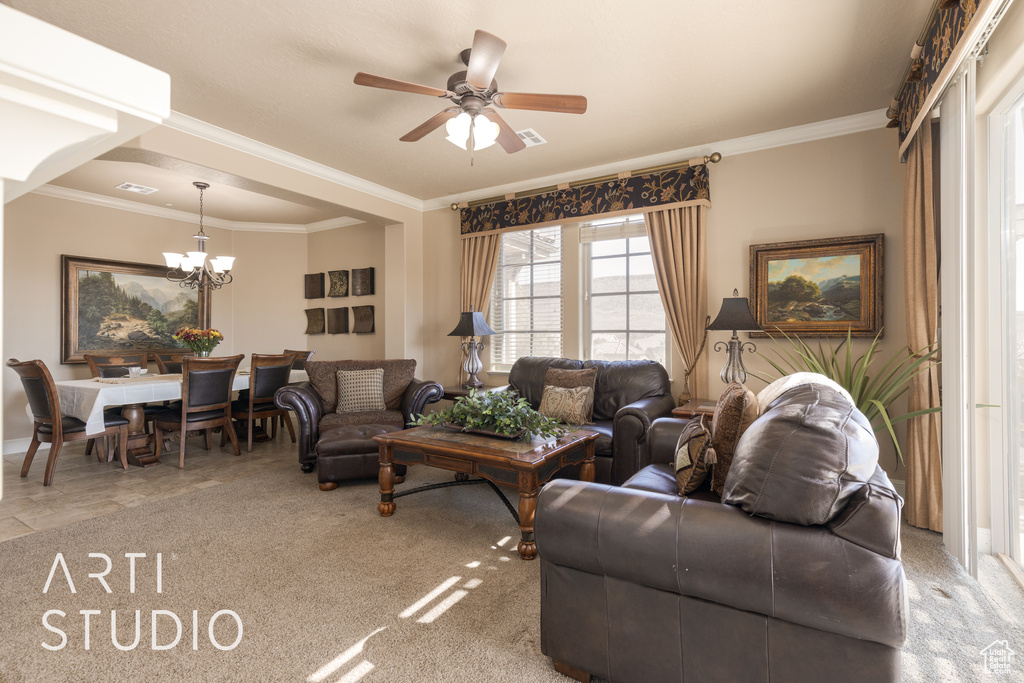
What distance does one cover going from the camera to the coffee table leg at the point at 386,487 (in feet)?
10.8

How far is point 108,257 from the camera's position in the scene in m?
5.64

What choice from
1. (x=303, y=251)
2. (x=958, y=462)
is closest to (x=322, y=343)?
(x=303, y=251)

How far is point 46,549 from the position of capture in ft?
9.24

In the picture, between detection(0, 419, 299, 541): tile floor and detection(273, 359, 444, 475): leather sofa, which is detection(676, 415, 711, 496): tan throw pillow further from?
detection(0, 419, 299, 541): tile floor

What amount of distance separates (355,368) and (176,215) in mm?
3314

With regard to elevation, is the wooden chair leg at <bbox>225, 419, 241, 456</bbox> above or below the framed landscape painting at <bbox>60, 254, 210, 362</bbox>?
below

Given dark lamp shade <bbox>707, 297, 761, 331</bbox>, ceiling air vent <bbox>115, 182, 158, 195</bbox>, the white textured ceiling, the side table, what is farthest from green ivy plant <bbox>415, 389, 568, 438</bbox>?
ceiling air vent <bbox>115, 182, 158, 195</bbox>

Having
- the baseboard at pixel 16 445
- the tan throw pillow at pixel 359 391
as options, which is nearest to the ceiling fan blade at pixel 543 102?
the tan throw pillow at pixel 359 391

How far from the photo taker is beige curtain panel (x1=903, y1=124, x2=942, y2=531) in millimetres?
2959

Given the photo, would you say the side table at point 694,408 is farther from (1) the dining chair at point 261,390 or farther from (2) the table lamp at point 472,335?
(1) the dining chair at point 261,390

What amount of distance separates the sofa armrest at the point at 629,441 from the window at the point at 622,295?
1.15 meters

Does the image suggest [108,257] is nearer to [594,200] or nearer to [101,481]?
[101,481]

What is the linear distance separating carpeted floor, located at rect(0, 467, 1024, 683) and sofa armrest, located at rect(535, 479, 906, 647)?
54 cm

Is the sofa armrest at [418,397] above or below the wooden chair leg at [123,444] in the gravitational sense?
above
